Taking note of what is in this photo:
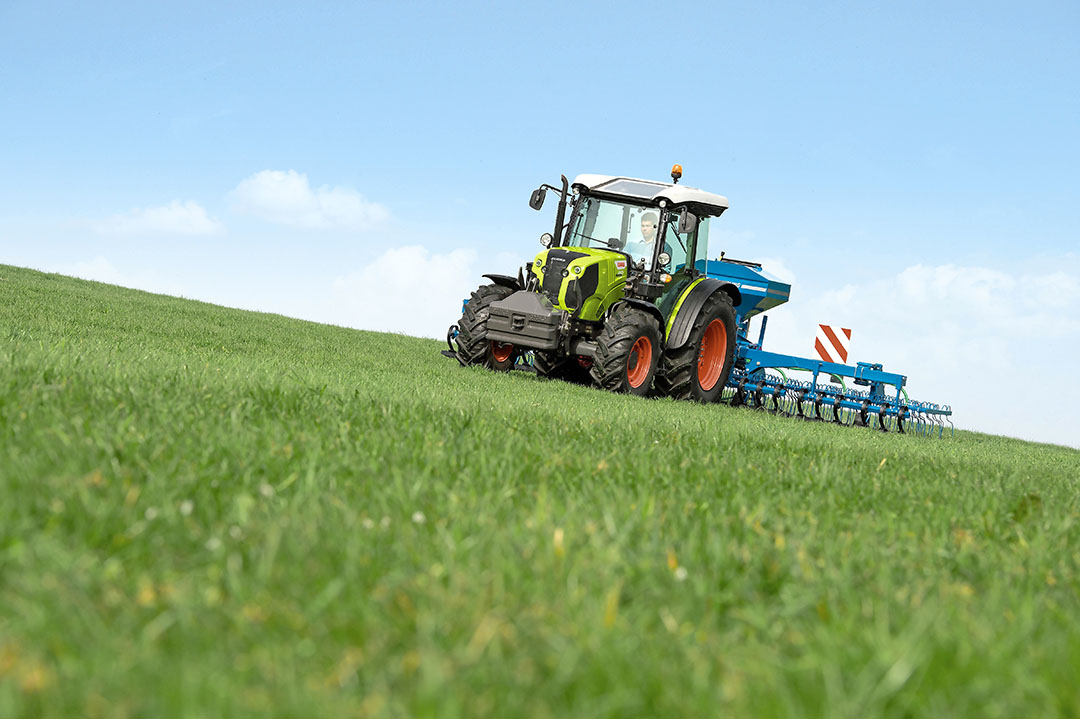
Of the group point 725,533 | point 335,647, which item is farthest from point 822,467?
point 335,647

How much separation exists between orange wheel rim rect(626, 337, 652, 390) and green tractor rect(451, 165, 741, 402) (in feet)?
0.04

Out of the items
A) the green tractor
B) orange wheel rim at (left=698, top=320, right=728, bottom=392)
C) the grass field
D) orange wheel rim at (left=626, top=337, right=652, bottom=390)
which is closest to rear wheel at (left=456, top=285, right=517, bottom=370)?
the green tractor

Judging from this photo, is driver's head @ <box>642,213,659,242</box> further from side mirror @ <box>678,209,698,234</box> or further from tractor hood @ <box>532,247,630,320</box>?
side mirror @ <box>678,209,698,234</box>

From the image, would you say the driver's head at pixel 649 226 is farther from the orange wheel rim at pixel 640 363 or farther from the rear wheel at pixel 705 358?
the orange wheel rim at pixel 640 363

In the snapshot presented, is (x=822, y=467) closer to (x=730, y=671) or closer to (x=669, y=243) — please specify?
(x=730, y=671)

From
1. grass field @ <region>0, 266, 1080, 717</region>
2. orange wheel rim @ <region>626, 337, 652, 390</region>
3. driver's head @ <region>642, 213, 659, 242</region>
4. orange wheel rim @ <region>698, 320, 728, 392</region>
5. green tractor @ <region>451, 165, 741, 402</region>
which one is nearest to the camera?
grass field @ <region>0, 266, 1080, 717</region>

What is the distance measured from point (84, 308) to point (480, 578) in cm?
1231

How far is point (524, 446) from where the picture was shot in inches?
154

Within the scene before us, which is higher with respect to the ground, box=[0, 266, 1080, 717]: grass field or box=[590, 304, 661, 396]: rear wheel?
box=[590, 304, 661, 396]: rear wheel

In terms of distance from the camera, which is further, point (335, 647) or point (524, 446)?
point (524, 446)

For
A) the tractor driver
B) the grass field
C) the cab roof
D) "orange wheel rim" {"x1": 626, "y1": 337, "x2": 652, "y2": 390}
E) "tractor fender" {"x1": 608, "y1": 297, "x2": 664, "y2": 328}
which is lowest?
the grass field

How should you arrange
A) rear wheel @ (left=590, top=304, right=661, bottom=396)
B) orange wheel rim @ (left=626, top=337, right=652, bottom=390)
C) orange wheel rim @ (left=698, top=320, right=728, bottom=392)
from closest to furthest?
rear wheel @ (left=590, top=304, right=661, bottom=396) < orange wheel rim @ (left=626, top=337, right=652, bottom=390) < orange wheel rim @ (left=698, top=320, right=728, bottom=392)

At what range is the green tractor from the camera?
32.6ft

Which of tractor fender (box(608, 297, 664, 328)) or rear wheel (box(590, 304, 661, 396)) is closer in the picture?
rear wheel (box(590, 304, 661, 396))
